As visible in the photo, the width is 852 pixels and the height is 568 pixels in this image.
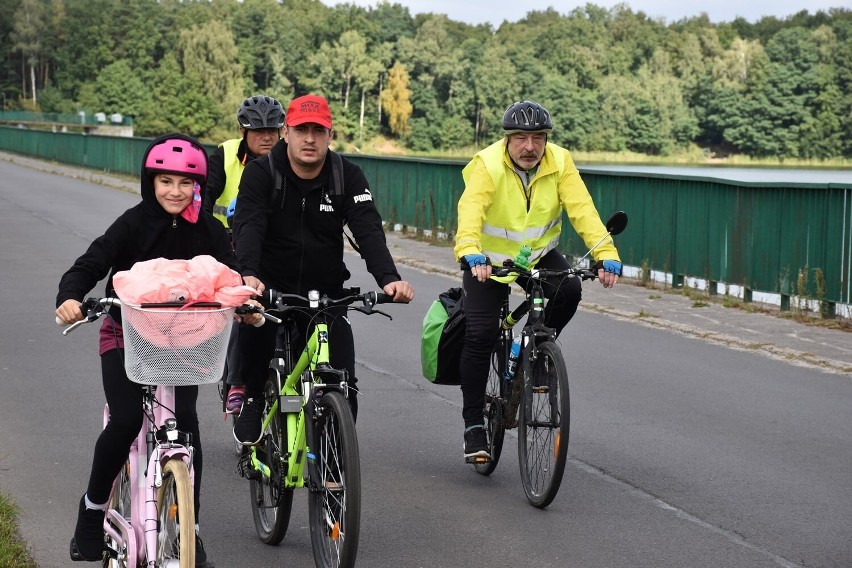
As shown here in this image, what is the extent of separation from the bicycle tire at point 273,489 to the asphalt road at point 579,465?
10 cm

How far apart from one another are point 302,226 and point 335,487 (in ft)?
4.52

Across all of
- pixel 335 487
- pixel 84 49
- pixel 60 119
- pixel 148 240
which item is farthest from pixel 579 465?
pixel 84 49

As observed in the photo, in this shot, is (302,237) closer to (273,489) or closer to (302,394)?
(302,394)

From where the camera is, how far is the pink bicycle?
4246 mm

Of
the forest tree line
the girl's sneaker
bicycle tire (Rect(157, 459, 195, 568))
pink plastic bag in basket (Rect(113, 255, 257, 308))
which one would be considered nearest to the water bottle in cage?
the girl's sneaker

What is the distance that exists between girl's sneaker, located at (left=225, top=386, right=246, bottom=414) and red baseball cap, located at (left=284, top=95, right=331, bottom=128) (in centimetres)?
173

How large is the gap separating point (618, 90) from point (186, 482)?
376 ft

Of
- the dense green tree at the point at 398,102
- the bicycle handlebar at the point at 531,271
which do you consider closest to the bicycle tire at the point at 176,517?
the bicycle handlebar at the point at 531,271

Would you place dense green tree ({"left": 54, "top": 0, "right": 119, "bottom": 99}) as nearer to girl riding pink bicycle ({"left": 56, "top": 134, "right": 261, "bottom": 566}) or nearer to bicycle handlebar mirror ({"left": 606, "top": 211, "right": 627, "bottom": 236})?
bicycle handlebar mirror ({"left": 606, "top": 211, "right": 627, "bottom": 236})

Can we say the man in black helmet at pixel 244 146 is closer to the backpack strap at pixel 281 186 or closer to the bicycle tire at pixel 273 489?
the backpack strap at pixel 281 186

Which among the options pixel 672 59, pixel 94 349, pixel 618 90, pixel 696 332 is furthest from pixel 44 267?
pixel 672 59

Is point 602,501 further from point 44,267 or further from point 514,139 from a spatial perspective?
point 44,267

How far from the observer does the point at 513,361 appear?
22.8 ft

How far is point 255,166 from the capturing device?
5980mm
